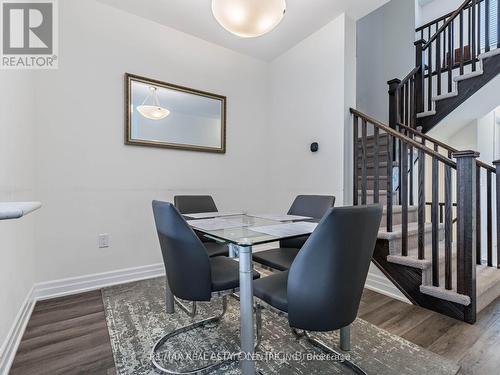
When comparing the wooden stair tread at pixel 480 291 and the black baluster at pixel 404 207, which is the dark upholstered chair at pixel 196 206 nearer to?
the black baluster at pixel 404 207

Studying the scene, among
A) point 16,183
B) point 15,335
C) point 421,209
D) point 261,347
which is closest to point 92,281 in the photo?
point 15,335

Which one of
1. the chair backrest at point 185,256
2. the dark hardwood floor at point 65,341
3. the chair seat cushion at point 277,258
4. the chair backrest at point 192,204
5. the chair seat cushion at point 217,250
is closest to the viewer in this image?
the chair backrest at point 185,256

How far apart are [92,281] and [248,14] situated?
8.18 feet

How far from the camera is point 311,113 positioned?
295 centimetres

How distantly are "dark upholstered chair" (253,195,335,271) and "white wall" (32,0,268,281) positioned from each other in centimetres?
125

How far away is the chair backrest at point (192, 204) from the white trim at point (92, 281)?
32.1 inches

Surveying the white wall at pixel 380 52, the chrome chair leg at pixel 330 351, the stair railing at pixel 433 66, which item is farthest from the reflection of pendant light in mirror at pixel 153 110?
the white wall at pixel 380 52

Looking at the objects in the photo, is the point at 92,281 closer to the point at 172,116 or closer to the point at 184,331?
the point at 184,331

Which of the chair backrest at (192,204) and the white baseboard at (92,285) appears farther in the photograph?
the chair backrest at (192,204)

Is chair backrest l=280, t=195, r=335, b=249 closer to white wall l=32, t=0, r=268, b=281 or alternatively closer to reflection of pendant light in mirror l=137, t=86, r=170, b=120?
white wall l=32, t=0, r=268, b=281

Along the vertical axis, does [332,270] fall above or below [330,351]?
above

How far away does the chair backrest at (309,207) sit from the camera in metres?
2.03

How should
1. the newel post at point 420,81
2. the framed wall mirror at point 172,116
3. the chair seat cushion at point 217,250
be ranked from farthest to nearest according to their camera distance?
the newel post at point 420,81 < the framed wall mirror at point 172,116 < the chair seat cushion at point 217,250

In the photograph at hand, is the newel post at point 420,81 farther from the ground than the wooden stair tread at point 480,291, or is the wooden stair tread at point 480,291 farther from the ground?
the newel post at point 420,81
